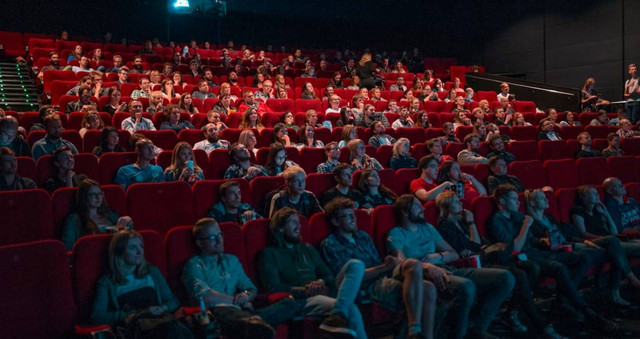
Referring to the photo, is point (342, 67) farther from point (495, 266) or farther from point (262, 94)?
point (495, 266)

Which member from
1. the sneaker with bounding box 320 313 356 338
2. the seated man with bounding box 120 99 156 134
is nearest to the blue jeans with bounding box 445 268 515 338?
the sneaker with bounding box 320 313 356 338

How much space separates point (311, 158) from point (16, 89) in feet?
8.34

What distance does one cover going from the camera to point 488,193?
259 centimetres

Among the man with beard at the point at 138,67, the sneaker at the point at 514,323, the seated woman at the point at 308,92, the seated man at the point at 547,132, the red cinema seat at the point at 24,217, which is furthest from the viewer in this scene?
the man with beard at the point at 138,67

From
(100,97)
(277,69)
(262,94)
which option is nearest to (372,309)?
(100,97)

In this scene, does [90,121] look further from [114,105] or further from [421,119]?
[421,119]

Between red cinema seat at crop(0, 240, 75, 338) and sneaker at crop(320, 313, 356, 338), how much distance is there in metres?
0.60

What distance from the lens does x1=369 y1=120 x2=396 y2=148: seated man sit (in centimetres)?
312

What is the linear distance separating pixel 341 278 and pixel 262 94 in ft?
9.18

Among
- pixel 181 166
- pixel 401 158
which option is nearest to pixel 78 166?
pixel 181 166

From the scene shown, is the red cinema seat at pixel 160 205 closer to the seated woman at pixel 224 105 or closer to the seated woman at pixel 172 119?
the seated woman at pixel 172 119

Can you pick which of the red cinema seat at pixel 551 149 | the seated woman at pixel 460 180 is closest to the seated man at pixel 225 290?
the seated woman at pixel 460 180

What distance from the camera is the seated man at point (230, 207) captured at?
6.25 feet

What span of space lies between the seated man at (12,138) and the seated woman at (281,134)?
1.15m
